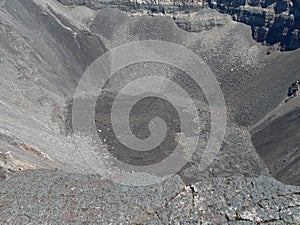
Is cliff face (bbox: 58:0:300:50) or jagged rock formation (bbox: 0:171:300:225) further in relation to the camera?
cliff face (bbox: 58:0:300:50)

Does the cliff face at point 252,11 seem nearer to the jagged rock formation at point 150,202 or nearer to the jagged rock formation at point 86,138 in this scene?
the jagged rock formation at point 86,138

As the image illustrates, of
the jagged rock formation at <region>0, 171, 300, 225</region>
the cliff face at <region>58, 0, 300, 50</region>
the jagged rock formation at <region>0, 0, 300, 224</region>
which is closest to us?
A: the jagged rock formation at <region>0, 171, 300, 225</region>

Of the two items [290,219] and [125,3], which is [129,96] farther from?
[290,219]

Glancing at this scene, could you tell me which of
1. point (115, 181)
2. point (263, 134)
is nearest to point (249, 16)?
point (263, 134)

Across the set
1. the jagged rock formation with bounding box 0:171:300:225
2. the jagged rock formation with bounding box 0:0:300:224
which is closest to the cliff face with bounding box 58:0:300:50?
the jagged rock formation with bounding box 0:0:300:224

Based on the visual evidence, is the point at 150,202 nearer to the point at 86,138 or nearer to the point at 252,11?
the point at 86,138

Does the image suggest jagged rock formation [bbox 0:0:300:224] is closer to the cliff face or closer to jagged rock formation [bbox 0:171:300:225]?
jagged rock formation [bbox 0:171:300:225]

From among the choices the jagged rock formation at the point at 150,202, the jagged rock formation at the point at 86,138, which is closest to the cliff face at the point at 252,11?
the jagged rock formation at the point at 86,138

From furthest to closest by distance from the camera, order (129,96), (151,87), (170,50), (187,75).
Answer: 1. (170,50)
2. (187,75)
3. (151,87)
4. (129,96)

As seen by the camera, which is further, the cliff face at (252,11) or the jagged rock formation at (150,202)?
the cliff face at (252,11)
